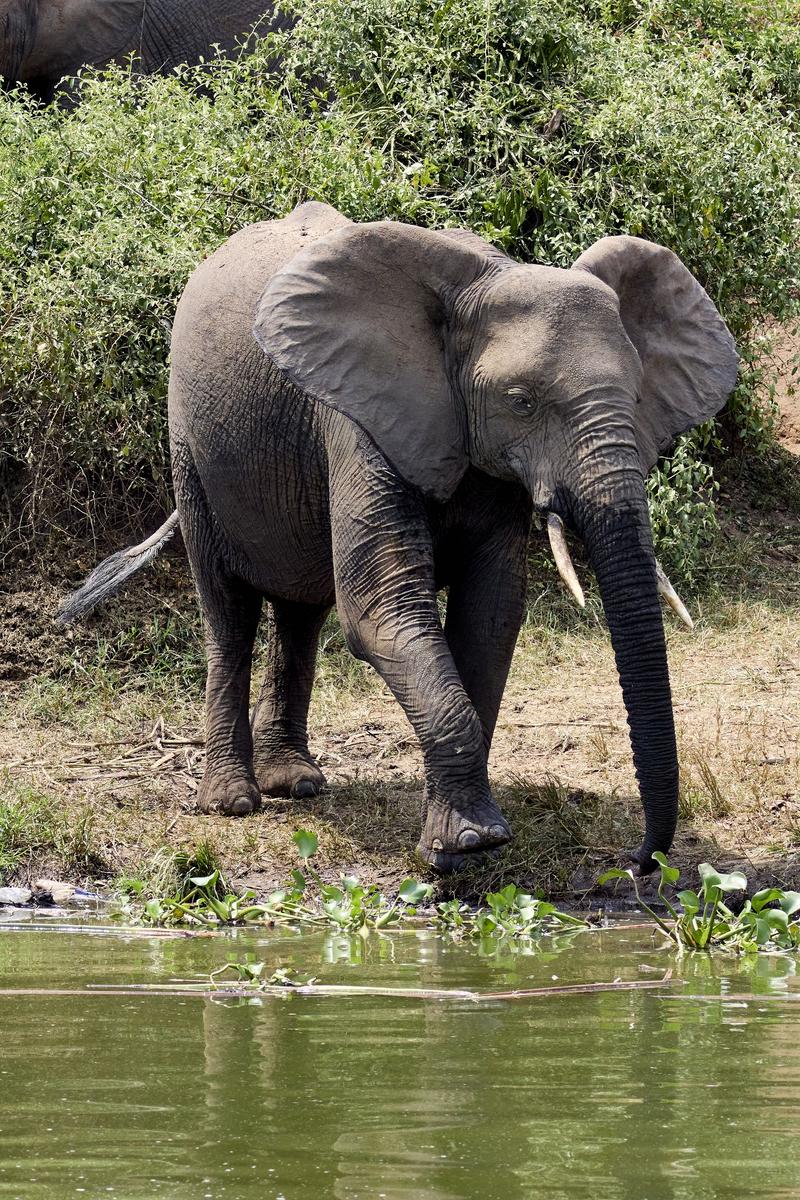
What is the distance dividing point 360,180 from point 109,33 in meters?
4.02

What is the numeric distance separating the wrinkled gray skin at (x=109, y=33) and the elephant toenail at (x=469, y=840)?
7495mm

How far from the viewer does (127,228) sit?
Result: 9.82 m

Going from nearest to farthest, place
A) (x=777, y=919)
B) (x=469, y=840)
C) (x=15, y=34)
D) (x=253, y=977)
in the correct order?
(x=253, y=977), (x=777, y=919), (x=469, y=840), (x=15, y=34)

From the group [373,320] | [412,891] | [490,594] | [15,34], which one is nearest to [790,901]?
[412,891]

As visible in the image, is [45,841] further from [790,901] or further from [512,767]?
[790,901]

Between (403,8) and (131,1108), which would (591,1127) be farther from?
(403,8)

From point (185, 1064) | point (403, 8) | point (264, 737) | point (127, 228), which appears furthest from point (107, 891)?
point (403, 8)

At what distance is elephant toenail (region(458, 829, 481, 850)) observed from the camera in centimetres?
605

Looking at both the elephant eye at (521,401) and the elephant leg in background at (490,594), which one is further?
the elephant leg in background at (490,594)

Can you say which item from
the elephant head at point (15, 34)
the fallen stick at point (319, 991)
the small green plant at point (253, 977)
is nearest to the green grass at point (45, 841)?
the small green plant at point (253, 977)

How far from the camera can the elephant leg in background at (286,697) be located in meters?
7.77

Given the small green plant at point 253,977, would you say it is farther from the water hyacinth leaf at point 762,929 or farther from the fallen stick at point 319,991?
the water hyacinth leaf at point 762,929

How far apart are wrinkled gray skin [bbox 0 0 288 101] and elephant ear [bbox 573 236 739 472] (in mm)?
6262

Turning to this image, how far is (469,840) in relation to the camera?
6055mm
